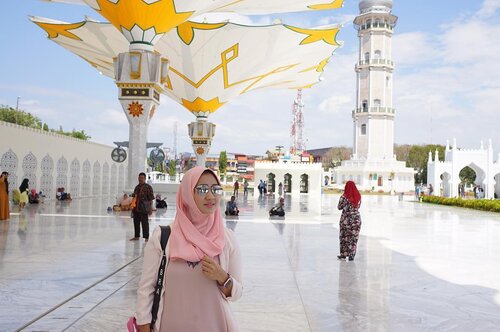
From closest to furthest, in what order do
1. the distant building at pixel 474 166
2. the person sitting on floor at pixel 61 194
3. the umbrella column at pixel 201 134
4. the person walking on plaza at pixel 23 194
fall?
the person walking on plaza at pixel 23 194 → the person sitting on floor at pixel 61 194 → the umbrella column at pixel 201 134 → the distant building at pixel 474 166

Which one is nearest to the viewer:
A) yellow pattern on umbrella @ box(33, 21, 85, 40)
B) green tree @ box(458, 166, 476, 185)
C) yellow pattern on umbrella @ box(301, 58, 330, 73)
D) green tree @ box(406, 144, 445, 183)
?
yellow pattern on umbrella @ box(33, 21, 85, 40)

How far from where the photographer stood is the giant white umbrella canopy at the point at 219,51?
15.9m

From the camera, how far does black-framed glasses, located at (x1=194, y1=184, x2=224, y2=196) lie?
79.9 inches

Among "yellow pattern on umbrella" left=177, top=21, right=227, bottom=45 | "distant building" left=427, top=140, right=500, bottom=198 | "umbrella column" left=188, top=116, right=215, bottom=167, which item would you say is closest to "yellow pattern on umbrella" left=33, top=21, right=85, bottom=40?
"yellow pattern on umbrella" left=177, top=21, right=227, bottom=45

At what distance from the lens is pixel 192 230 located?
6.60 feet

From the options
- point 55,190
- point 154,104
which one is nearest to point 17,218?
point 154,104

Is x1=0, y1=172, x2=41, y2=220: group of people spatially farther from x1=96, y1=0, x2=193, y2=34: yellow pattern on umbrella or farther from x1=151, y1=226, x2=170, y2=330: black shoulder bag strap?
x1=151, y1=226, x2=170, y2=330: black shoulder bag strap

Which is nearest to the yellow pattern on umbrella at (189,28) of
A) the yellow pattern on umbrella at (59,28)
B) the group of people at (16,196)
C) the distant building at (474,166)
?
the yellow pattern on umbrella at (59,28)

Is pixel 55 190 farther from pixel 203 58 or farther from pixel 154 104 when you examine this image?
pixel 154 104

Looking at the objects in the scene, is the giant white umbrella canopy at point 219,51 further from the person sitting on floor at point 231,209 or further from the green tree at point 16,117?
the green tree at point 16,117

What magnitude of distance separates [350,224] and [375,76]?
42.0 m

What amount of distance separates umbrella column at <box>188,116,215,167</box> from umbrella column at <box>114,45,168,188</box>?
1281 centimetres

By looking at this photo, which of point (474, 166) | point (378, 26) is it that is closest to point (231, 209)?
point (474, 166)

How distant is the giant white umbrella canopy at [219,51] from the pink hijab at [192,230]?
14.2 meters
